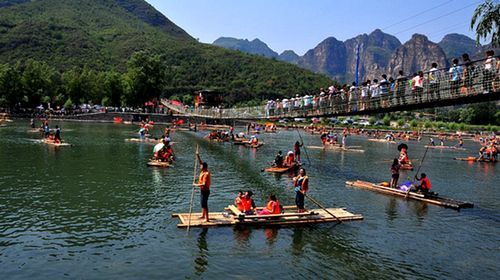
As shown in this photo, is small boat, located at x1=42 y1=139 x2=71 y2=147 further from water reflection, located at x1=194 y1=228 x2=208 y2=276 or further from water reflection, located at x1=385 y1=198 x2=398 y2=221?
water reflection, located at x1=385 y1=198 x2=398 y2=221

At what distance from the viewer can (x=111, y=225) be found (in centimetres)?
2045

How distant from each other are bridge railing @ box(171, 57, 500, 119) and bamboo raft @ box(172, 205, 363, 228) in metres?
8.30

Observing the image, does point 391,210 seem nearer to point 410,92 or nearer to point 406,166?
point 410,92

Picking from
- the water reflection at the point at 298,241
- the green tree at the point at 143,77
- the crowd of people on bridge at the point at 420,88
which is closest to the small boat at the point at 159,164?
the crowd of people on bridge at the point at 420,88

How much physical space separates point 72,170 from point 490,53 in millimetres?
28057

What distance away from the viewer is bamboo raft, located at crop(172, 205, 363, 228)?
2050cm

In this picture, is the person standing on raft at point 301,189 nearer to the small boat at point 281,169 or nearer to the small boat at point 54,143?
the small boat at point 281,169

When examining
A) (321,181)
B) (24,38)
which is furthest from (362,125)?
(24,38)

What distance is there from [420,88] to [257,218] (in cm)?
1302

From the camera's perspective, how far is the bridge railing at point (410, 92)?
2178 centimetres

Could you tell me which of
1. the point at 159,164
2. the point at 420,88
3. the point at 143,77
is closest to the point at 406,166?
the point at 420,88

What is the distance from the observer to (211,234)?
19.5 meters

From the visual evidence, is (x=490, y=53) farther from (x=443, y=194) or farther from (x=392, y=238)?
(x=443, y=194)

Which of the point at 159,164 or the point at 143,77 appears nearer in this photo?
the point at 159,164
